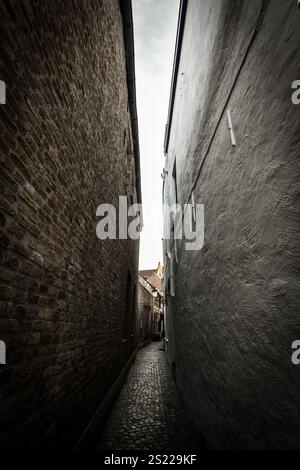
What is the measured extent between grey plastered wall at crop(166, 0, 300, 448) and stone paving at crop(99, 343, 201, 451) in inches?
31.3

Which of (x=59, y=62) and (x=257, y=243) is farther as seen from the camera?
(x=59, y=62)

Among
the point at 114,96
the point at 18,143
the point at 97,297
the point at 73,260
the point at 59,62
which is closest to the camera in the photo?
the point at 18,143

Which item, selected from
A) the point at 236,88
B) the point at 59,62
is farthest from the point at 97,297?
the point at 236,88

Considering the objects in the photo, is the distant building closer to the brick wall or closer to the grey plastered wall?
the brick wall

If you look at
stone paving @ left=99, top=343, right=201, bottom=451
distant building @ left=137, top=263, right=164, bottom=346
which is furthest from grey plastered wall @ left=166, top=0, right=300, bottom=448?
distant building @ left=137, top=263, right=164, bottom=346

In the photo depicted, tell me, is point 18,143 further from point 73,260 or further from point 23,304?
point 73,260

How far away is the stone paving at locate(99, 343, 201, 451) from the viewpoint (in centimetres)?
347

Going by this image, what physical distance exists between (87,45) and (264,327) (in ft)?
12.9

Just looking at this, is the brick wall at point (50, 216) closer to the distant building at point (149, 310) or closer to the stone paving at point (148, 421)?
the stone paving at point (148, 421)

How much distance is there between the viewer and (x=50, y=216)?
213 cm

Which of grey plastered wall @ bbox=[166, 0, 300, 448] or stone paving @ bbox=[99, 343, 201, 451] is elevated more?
grey plastered wall @ bbox=[166, 0, 300, 448]

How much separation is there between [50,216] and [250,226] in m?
1.75

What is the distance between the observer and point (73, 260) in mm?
2730
